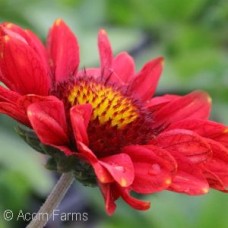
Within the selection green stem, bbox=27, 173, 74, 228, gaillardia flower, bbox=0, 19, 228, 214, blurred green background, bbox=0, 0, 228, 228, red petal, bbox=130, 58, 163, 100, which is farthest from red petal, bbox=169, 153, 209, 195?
blurred green background, bbox=0, 0, 228, 228

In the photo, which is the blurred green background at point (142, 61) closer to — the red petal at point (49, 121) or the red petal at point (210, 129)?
the red petal at point (210, 129)

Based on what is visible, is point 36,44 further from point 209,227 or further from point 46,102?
point 209,227

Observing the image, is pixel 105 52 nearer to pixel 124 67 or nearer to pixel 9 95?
pixel 124 67

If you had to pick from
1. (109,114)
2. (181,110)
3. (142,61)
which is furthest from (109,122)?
(142,61)

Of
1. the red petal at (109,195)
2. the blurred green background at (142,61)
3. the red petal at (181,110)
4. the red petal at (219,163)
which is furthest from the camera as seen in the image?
the blurred green background at (142,61)

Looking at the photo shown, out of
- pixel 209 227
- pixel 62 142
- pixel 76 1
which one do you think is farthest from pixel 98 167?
pixel 76 1

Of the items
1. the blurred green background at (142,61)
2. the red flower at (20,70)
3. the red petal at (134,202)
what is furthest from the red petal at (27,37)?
the blurred green background at (142,61)
